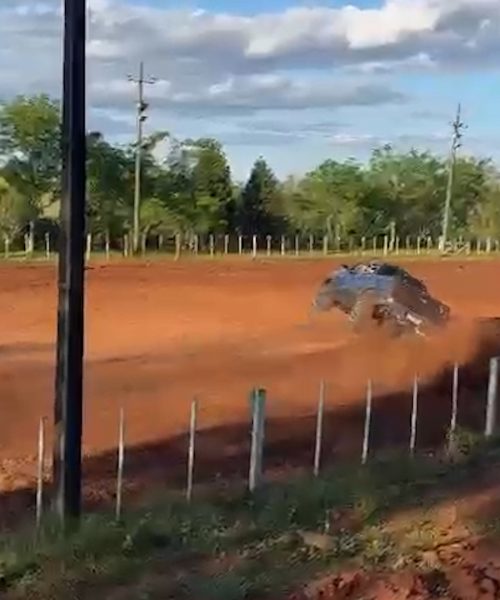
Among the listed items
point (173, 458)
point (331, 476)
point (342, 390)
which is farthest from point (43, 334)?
point (331, 476)

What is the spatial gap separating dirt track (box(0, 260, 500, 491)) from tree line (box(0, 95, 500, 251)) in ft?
42.8

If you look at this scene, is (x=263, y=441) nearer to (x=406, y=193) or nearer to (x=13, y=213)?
(x=13, y=213)

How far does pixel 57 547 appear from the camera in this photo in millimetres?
8273

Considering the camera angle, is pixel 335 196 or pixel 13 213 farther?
pixel 335 196

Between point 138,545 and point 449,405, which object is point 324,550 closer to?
point 138,545

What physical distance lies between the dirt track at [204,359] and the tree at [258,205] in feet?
94.2

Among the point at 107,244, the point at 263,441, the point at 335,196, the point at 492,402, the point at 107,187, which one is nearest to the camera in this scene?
the point at 263,441

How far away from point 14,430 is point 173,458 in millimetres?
2478

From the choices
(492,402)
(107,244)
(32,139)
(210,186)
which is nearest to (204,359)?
(492,402)

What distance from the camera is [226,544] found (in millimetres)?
8672

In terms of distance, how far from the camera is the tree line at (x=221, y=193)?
187ft

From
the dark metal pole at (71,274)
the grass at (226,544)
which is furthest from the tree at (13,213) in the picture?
the dark metal pole at (71,274)

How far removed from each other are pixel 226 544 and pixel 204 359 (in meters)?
13.4

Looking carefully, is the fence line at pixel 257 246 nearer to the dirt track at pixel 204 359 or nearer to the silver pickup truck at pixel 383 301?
the dirt track at pixel 204 359
